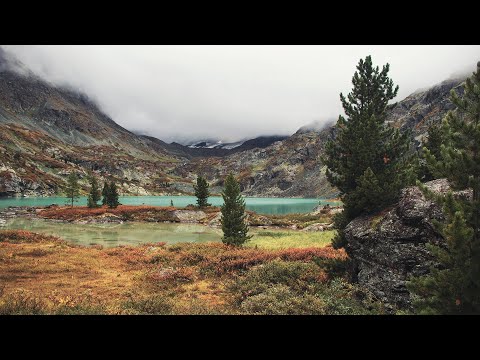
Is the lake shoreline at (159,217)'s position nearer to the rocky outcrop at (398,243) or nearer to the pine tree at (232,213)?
the pine tree at (232,213)

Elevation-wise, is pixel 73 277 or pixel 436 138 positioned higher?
pixel 436 138

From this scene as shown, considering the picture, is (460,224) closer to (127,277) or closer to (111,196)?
(127,277)

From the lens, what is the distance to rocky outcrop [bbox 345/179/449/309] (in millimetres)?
13711

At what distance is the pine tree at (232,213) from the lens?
32.9 meters

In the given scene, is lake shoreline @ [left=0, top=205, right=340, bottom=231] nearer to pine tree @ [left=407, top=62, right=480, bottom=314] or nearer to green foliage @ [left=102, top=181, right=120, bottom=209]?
green foliage @ [left=102, top=181, right=120, bottom=209]

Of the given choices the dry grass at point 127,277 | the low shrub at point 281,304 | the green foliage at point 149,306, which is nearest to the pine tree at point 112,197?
the dry grass at point 127,277

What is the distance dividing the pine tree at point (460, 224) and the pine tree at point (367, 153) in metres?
5.81

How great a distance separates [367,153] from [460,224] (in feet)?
30.3

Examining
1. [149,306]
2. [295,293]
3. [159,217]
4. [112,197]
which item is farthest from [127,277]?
[112,197]

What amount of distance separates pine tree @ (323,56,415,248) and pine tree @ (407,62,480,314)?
5812 mm
